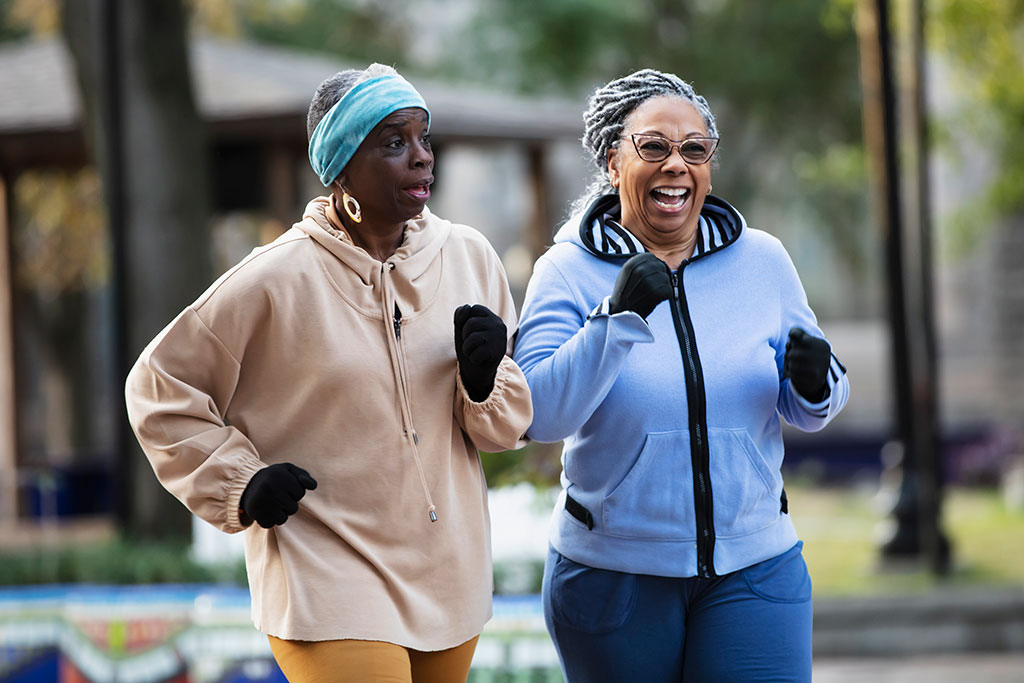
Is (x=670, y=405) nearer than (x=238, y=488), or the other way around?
(x=238, y=488)

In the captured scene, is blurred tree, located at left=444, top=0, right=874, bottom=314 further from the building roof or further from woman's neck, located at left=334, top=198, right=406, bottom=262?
woman's neck, located at left=334, top=198, right=406, bottom=262

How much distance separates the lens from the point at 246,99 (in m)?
11.3

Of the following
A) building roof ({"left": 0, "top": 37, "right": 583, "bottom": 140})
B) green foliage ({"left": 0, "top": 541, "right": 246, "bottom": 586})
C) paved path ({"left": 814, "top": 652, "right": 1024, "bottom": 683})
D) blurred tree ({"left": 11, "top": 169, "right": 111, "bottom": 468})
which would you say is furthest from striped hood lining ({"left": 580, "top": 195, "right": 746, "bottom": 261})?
blurred tree ({"left": 11, "top": 169, "right": 111, "bottom": 468})

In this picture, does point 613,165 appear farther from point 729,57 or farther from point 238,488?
point 729,57

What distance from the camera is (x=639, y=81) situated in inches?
121

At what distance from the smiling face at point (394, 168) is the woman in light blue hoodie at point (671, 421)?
396 mm

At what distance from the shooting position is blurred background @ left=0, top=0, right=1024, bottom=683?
5.68 metres

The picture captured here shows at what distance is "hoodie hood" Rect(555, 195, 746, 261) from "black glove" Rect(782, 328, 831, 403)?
0.30 metres

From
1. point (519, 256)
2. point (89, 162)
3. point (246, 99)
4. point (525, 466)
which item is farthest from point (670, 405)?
point (519, 256)

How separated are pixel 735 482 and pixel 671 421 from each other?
0.18 m

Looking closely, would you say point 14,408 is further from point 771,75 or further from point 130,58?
point 771,75

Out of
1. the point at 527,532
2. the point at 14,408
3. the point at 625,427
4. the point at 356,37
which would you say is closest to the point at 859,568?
the point at 527,532

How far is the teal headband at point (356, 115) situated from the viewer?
8.87 ft

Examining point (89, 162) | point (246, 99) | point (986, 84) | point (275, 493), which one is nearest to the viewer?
point (275, 493)
